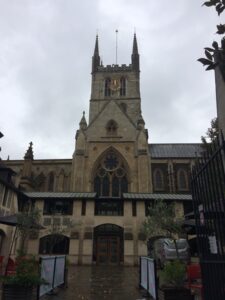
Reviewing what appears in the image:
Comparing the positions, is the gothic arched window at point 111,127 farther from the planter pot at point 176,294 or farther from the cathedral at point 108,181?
the planter pot at point 176,294

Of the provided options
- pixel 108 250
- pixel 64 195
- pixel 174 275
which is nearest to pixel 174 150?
pixel 64 195

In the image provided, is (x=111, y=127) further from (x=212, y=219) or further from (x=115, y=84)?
(x=212, y=219)

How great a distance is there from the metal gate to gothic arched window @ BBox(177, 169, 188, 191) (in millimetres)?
38036

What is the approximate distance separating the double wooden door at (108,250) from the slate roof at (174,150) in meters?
19.4

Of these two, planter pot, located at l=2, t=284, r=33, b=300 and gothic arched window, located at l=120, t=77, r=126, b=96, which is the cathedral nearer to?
gothic arched window, located at l=120, t=77, r=126, b=96

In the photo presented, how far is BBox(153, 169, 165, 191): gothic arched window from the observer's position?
41.6 m

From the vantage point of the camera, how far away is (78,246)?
1123 inches

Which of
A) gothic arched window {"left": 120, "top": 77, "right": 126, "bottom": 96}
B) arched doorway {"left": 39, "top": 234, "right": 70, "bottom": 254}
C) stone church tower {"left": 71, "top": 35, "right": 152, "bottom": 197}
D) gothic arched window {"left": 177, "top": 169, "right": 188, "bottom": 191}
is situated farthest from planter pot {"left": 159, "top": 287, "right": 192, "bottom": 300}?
gothic arched window {"left": 120, "top": 77, "right": 126, "bottom": 96}

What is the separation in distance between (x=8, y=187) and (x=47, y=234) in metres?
6.81

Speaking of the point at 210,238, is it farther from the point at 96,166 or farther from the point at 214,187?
the point at 96,166

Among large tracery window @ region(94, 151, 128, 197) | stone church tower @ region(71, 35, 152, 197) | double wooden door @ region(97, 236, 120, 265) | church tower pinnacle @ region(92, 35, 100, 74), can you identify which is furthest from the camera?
church tower pinnacle @ region(92, 35, 100, 74)

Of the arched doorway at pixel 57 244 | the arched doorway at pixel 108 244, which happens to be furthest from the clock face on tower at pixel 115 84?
the arched doorway at pixel 57 244

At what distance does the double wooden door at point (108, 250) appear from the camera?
28.6m

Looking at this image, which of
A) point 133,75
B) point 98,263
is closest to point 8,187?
point 98,263
